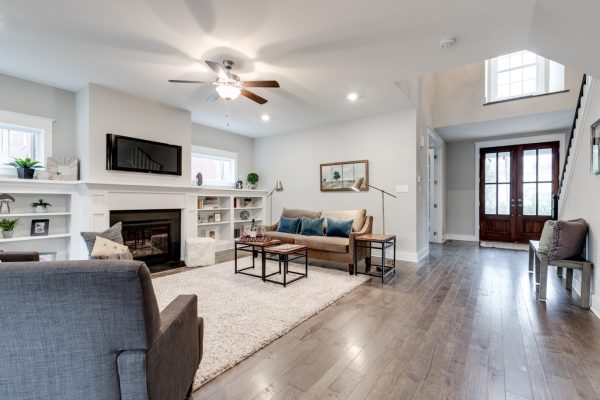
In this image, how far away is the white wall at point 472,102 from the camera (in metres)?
4.95

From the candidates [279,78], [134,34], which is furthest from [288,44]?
[134,34]

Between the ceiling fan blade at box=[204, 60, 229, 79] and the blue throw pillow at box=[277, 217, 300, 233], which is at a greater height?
the ceiling fan blade at box=[204, 60, 229, 79]

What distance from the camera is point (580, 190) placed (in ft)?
10.8

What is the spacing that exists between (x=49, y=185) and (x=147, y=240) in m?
1.45

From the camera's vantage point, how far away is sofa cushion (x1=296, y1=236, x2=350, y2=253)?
164 inches

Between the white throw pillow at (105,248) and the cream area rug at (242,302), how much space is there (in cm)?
67

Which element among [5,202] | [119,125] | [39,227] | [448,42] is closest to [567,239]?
[448,42]

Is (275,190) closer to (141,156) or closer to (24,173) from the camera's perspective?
(141,156)

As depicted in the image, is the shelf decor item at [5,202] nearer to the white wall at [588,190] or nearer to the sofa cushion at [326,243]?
the sofa cushion at [326,243]

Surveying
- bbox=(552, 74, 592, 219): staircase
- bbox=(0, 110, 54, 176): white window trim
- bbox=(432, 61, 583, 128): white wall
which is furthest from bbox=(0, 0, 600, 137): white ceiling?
bbox=(432, 61, 583, 128): white wall

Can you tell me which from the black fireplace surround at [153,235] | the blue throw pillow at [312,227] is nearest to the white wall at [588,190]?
the blue throw pillow at [312,227]

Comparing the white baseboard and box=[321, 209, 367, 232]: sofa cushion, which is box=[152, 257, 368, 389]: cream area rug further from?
the white baseboard

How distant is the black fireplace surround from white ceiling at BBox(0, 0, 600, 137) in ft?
6.23

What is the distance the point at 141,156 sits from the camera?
441 centimetres
